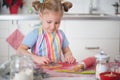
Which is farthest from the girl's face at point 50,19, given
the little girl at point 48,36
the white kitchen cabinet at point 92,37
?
the white kitchen cabinet at point 92,37

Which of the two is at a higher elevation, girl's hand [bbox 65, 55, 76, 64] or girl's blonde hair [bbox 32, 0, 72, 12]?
girl's blonde hair [bbox 32, 0, 72, 12]

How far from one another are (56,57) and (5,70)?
556 mm

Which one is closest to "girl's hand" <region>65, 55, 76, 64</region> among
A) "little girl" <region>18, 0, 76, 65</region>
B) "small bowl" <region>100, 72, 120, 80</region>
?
"little girl" <region>18, 0, 76, 65</region>

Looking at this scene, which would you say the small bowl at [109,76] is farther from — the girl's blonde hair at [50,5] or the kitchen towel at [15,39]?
the kitchen towel at [15,39]

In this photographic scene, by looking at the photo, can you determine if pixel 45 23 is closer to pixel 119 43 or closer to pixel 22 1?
pixel 119 43

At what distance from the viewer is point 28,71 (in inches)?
46.7

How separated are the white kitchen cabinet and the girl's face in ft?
4.71

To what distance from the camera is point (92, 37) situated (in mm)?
3230

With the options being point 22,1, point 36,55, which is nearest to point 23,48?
point 36,55

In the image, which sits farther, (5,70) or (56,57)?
(56,57)

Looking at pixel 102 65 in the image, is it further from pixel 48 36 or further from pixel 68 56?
pixel 48 36

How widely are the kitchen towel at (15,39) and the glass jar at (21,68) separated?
1.92 m

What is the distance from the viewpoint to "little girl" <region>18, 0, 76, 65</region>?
174cm

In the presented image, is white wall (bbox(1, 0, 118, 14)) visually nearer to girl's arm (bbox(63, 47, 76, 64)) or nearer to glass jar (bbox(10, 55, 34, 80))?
girl's arm (bbox(63, 47, 76, 64))
